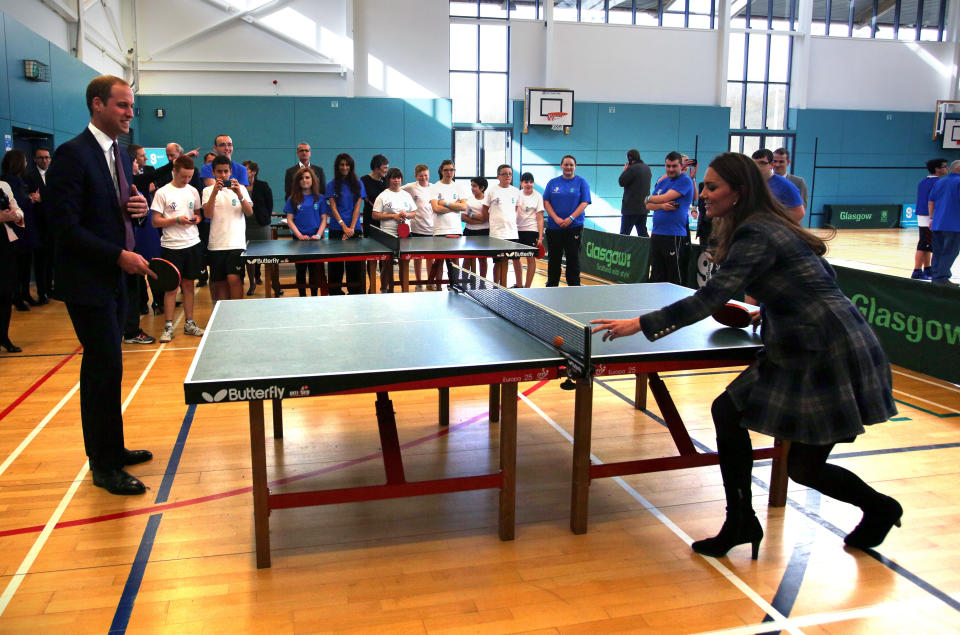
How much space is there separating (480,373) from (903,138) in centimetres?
2204

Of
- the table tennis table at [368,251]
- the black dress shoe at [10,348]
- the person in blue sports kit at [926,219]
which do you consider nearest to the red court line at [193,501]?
the table tennis table at [368,251]

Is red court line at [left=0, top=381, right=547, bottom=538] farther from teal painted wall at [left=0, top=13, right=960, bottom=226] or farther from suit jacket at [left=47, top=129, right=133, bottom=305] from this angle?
teal painted wall at [left=0, top=13, right=960, bottom=226]

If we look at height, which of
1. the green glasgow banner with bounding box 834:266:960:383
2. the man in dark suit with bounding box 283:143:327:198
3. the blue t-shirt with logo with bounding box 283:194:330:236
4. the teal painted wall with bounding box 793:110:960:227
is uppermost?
the teal painted wall with bounding box 793:110:960:227

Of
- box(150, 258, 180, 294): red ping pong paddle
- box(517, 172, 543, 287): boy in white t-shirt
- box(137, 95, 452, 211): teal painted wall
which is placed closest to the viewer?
box(150, 258, 180, 294): red ping pong paddle

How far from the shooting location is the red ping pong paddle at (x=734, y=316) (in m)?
3.19

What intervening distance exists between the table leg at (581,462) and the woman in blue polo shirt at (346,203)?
199 inches

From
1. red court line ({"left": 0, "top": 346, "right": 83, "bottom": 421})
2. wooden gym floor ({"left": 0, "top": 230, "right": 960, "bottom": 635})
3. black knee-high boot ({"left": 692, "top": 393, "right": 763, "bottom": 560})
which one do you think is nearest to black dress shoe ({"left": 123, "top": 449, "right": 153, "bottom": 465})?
A: wooden gym floor ({"left": 0, "top": 230, "right": 960, "bottom": 635})

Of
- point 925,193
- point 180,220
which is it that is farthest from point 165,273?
point 925,193

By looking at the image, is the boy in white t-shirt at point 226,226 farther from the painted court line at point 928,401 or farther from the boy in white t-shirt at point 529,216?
the painted court line at point 928,401

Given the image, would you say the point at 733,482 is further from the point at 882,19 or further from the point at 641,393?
the point at 882,19

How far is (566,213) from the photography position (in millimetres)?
8492

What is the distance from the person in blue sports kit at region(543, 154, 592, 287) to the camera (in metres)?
8.40

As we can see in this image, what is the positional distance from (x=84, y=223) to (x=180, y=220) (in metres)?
3.22

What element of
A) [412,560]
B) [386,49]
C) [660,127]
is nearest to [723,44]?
[660,127]
